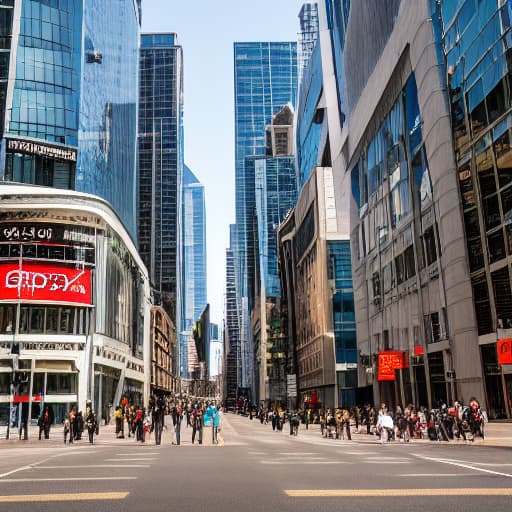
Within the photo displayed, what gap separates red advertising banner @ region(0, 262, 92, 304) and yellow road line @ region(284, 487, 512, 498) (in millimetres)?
55311

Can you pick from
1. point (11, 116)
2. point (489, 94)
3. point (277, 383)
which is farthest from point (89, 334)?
point (277, 383)

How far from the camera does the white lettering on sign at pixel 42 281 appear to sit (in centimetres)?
6372

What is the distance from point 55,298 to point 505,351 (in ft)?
150

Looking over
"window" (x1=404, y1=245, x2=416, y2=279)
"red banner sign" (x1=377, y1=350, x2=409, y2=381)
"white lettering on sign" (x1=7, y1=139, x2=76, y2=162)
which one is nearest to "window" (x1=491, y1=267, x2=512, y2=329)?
"window" (x1=404, y1=245, x2=416, y2=279)

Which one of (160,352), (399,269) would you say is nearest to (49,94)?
(399,269)

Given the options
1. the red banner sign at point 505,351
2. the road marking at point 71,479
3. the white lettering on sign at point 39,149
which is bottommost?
the road marking at point 71,479

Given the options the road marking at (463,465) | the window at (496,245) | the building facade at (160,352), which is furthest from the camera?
the building facade at (160,352)

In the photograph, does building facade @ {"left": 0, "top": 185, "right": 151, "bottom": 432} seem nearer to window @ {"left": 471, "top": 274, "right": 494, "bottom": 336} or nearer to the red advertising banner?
the red advertising banner

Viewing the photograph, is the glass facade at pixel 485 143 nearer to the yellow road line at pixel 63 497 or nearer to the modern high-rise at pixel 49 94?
the yellow road line at pixel 63 497

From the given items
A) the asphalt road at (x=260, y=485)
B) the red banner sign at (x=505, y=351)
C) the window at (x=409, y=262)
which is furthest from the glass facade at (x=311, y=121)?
the asphalt road at (x=260, y=485)

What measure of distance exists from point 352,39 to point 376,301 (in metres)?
29.3

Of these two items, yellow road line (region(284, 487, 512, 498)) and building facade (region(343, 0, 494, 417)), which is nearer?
yellow road line (region(284, 487, 512, 498))

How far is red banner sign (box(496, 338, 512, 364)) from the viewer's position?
32344 mm

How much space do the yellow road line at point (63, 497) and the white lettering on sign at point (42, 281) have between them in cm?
5421
